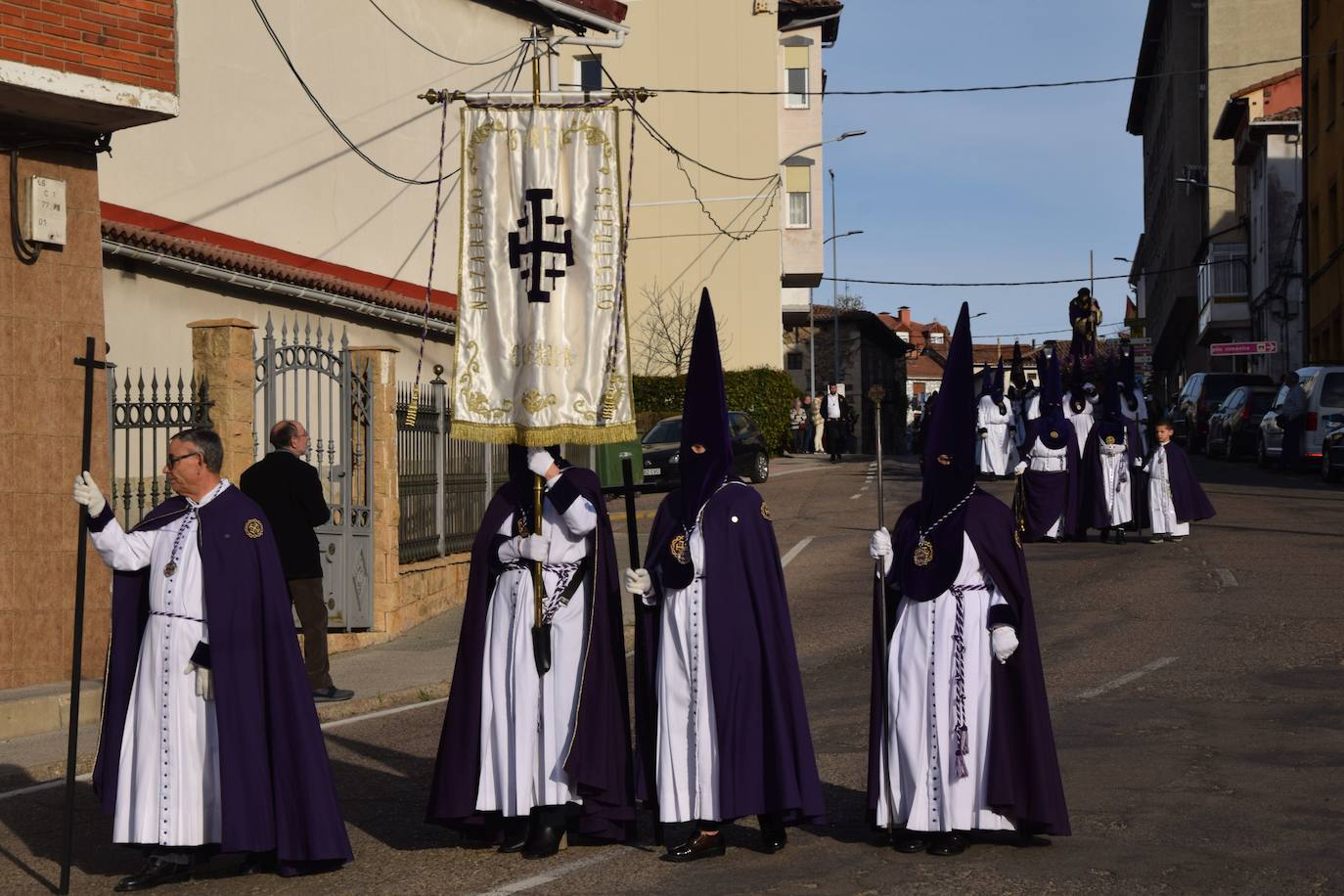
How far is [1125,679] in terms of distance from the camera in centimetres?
1192

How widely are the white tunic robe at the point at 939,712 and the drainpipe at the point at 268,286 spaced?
845cm

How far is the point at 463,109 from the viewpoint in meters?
8.73

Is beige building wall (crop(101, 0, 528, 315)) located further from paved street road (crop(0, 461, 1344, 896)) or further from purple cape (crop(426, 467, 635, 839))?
purple cape (crop(426, 467, 635, 839))

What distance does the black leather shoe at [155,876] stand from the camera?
709 centimetres

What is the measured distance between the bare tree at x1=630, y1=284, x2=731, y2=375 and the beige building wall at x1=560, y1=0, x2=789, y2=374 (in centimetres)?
10

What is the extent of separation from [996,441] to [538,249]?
27.7 metres

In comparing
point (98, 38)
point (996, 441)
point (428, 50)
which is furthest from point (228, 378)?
point (996, 441)

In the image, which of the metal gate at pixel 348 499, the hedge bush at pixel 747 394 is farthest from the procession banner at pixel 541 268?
the hedge bush at pixel 747 394

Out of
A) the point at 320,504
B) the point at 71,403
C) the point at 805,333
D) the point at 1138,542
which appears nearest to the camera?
the point at 320,504

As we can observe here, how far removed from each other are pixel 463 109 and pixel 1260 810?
516 cm

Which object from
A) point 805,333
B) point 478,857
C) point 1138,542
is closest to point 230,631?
point 478,857

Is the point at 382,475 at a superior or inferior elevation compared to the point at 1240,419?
inferior

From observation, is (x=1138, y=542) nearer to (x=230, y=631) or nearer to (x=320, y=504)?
(x=320, y=504)

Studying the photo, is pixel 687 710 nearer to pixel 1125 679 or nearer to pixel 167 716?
pixel 167 716
